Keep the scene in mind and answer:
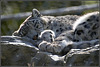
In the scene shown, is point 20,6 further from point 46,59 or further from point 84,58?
point 84,58

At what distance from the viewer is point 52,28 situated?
4.70 meters

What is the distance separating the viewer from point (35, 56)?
149 inches

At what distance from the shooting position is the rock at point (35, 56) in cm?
351

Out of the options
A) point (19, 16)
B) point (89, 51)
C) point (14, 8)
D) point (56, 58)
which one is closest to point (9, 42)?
point (56, 58)

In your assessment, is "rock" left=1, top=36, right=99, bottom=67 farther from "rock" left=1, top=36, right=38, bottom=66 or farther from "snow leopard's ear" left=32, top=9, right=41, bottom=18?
"snow leopard's ear" left=32, top=9, right=41, bottom=18

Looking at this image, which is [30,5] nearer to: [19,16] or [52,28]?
[19,16]

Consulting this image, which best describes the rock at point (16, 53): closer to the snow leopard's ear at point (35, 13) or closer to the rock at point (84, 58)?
the rock at point (84, 58)

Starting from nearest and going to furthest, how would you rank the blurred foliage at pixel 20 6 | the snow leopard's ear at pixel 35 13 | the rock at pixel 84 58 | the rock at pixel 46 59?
the rock at pixel 84 58
the rock at pixel 46 59
the snow leopard's ear at pixel 35 13
the blurred foliage at pixel 20 6

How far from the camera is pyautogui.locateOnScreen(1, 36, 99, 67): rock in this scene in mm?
3508

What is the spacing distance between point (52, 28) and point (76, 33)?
585 mm

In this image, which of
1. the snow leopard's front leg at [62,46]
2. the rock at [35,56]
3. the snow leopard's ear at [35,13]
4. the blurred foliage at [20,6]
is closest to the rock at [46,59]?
the rock at [35,56]

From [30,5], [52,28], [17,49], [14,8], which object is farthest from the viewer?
[14,8]

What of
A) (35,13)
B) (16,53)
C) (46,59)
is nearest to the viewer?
(46,59)

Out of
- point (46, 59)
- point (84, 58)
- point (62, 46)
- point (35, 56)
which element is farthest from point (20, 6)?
point (84, 58)
